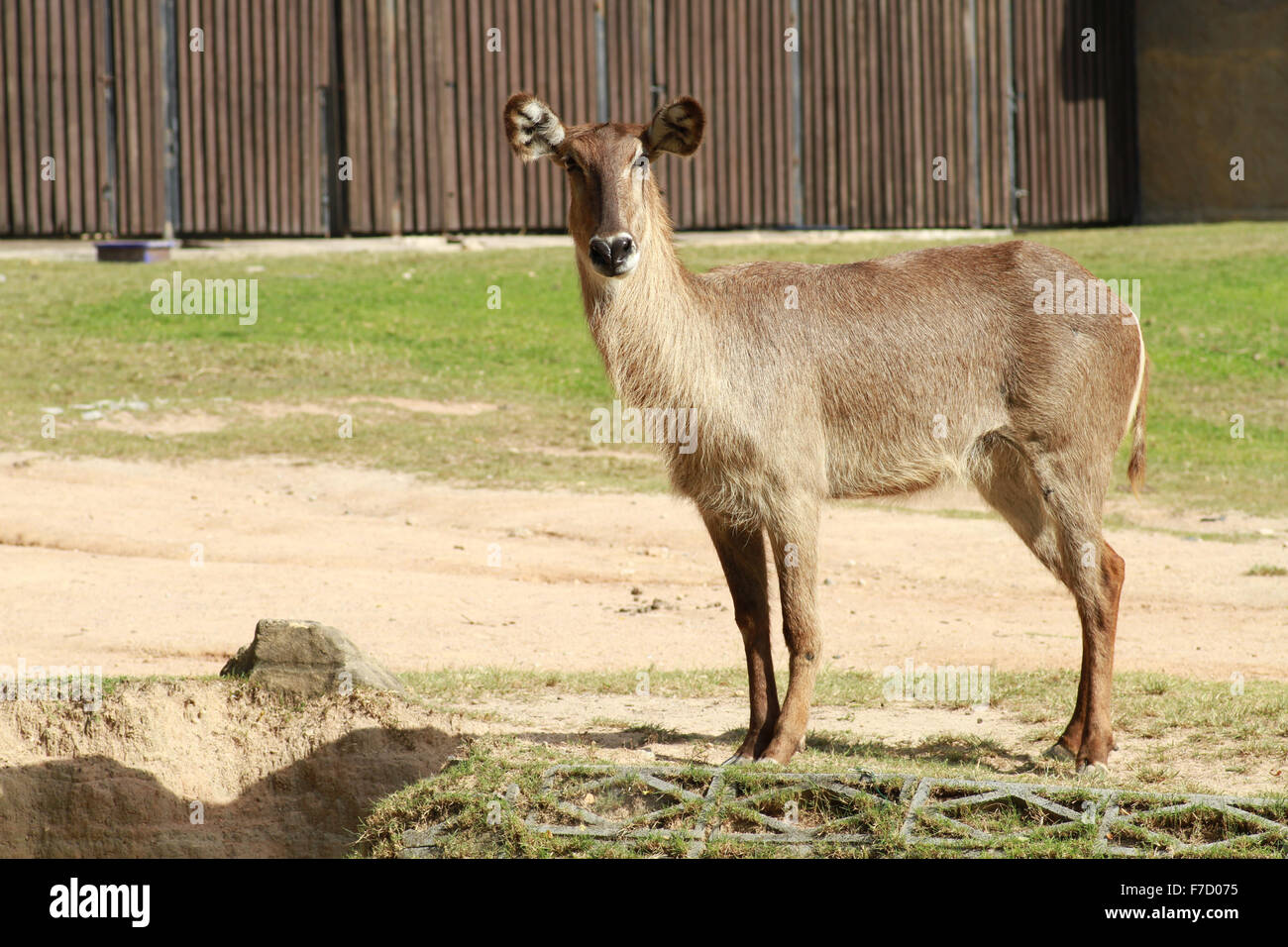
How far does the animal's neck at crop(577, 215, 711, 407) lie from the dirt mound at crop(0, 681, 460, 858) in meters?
1.67

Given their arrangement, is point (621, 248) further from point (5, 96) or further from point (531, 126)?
point (5, 96)

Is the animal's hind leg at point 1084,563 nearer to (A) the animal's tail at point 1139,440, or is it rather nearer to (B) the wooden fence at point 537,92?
(A) the animal's tail at point 1139,440

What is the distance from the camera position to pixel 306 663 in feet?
21.4

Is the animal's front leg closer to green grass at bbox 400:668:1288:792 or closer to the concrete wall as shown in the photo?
green grass at bbox 400:668:1288:792

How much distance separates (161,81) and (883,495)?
48.7ft

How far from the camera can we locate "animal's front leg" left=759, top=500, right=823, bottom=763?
19.4 ft

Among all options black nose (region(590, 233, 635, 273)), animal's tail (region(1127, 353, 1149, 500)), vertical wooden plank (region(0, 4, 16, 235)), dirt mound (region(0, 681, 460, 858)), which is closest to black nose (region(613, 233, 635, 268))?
black nose (region(590, 233, 635, 273))

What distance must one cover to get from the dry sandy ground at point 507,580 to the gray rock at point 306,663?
3.85ft

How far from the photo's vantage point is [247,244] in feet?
63.3

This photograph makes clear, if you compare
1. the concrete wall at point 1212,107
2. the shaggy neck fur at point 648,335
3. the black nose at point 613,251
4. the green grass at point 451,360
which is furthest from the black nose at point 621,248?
the concrete wall at point 1212,107

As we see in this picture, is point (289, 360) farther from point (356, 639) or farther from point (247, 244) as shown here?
point (356, 639)

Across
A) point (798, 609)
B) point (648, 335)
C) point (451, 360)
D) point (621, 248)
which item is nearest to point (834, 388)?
point (648, 335)

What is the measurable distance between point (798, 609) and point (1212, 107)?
18203mm

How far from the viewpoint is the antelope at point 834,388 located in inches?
234
